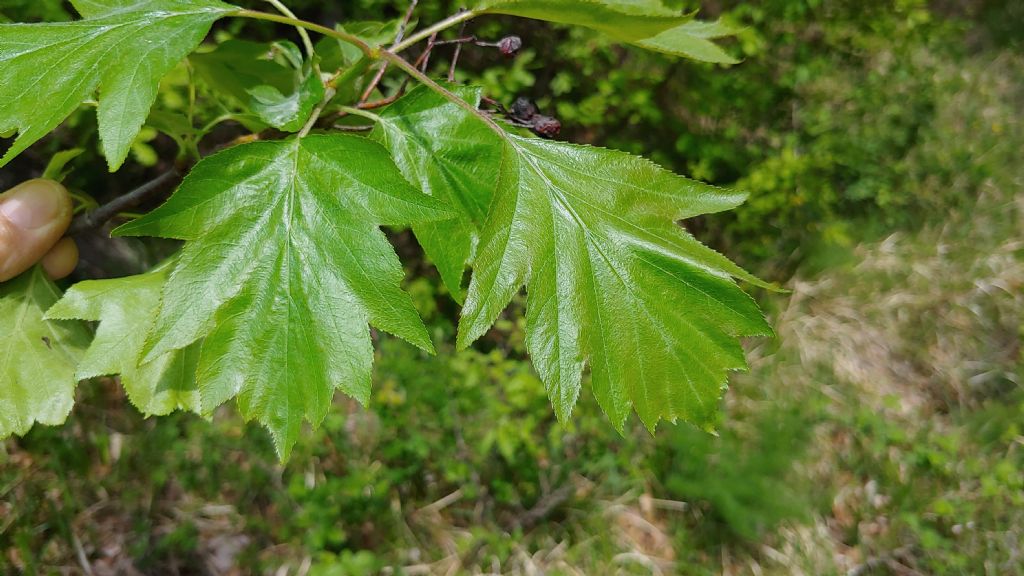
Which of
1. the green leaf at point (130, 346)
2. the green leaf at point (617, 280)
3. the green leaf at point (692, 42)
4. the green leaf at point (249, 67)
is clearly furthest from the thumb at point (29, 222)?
the green leaf at point (692, 42)

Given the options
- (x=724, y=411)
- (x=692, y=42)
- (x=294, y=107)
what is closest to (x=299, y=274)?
(x=294, y=107)

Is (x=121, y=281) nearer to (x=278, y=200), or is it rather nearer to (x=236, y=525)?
(x=278, y=200)

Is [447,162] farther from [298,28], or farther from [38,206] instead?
[38,206]

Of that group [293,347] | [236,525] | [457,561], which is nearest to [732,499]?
[457,561]

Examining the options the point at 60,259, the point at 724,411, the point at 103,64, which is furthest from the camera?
the point at 724,411

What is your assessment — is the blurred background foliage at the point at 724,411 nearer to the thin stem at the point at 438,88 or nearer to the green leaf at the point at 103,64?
the green leaf at the point at 103,64

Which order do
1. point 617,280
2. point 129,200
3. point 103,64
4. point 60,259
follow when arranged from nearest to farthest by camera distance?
point 103,64
point 617,280
point 129,200
point 60,259
